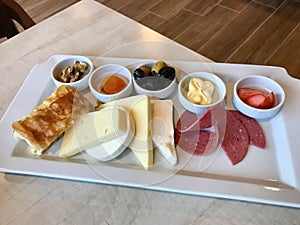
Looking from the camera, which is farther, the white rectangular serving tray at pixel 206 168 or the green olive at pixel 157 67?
the green olive at pixel 157 67

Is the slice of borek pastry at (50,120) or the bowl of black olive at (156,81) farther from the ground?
the slice of borek pastry at (50,120)

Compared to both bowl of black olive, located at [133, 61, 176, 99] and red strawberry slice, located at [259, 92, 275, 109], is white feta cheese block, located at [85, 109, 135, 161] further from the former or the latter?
red strawberry slice, located at [259, 92, 275, 109]

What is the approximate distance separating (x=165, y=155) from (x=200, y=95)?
0.57 ft

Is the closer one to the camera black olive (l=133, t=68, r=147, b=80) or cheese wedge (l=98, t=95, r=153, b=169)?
cheese wedge (l=98, t=95, r=153, b=169)

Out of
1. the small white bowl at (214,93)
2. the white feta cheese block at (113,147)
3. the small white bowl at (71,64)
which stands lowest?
the small white bowl at (214,93)

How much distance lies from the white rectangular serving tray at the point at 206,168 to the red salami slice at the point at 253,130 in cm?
1

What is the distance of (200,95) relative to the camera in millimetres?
776

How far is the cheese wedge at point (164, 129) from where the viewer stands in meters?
0.69

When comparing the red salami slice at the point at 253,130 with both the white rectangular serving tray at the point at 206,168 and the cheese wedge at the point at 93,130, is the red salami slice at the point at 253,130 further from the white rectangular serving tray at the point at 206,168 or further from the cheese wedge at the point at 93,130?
the cheese wedge at the point at 93,130

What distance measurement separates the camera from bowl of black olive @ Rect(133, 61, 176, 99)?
800 millimetres

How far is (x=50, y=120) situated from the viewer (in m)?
0.73

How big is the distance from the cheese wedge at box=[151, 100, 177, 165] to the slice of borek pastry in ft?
0.52

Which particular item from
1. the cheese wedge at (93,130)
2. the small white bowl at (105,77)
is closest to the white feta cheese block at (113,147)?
the cheese wedge at (93,130)

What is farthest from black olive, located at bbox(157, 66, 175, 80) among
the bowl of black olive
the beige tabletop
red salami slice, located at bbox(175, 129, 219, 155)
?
the beige tabletop
